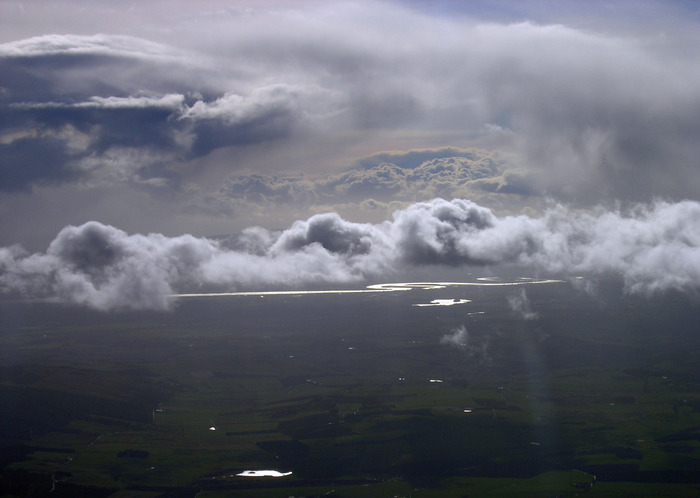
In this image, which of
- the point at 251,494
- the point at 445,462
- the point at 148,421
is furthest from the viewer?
the point at 148,421

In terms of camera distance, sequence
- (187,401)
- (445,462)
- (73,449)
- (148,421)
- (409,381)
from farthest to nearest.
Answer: (409,381), (187,401), (148,421), (73,449), (445,462)

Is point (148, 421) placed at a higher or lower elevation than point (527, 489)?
higher

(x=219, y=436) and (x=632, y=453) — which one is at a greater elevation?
(x=219, y=436)

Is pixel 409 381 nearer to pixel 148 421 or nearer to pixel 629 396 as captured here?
pixel 629 396

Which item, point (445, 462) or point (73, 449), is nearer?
point (445, 462)

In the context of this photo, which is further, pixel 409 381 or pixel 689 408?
pixel 409 381

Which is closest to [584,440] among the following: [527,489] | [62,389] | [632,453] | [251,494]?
[632,453]

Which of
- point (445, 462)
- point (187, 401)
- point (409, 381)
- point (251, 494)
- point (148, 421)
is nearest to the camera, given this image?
point (251, 494)

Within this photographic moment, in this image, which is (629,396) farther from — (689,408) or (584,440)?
(584,440)

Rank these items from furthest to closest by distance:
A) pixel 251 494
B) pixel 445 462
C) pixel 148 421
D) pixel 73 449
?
1. pixel 148 421
2. pixel 73 449
3. pixel 445 462
4. pixel 251 494

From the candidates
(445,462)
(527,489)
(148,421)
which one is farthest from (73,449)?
(527,489)
